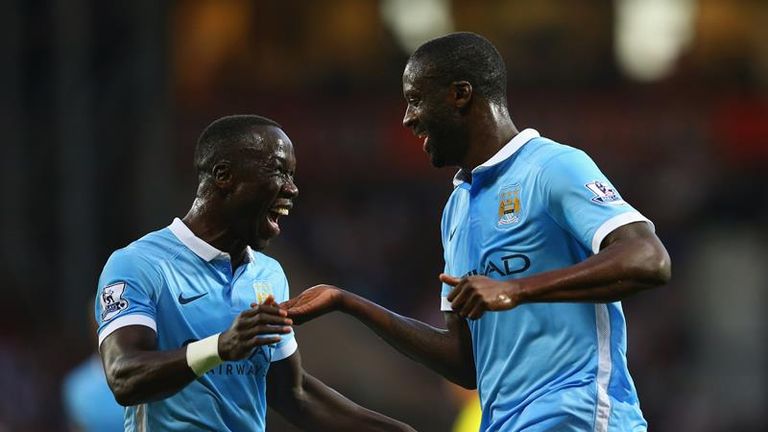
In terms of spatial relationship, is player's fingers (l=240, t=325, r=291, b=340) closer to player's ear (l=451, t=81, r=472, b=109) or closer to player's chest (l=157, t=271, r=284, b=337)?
player's chest (l=157, t=271, r=284, b=337)

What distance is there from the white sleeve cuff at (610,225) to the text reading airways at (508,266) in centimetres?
39

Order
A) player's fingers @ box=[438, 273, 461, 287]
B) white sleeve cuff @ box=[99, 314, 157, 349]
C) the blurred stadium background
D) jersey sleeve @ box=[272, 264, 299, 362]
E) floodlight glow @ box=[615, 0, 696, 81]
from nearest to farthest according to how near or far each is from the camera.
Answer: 1. player's fingers @ box=[438, 273, 461, 287]
2. white sleeve cuff @ box=[99, 314, 157, 349]
3. jersey sleeve @ box=[272, 264, 299, 362]
4. the blurred stadium background
5. floodlight glow @ box=[615, 0, 696, 81]

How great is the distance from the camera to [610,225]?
15.6ft

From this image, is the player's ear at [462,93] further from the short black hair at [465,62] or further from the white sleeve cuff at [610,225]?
the white sleeve cuff at [610,225]

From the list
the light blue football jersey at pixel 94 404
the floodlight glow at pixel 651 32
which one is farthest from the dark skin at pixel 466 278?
the floodlight glow at pixel 651 32

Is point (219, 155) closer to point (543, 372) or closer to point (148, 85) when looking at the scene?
point (543, 372)

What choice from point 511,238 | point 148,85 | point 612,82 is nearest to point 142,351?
point 511,238

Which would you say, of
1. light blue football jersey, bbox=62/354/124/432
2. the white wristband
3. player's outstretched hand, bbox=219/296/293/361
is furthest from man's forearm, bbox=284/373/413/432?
light blue football jersey, bbox=62/354/124/432

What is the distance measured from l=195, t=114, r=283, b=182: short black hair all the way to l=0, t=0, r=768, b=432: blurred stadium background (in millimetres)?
7528

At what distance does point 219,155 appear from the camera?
5.44 meters

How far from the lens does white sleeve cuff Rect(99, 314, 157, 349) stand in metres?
5.05

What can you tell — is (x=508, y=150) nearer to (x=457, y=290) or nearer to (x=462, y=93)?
(x=462, y=93)

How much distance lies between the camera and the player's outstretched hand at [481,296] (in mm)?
4441

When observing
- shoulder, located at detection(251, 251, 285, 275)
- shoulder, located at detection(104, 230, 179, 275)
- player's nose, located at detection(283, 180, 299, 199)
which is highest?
player's nose, located at detection(283, 180, 299, 199)
